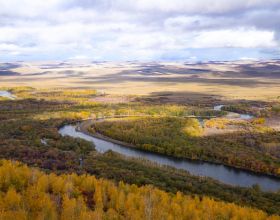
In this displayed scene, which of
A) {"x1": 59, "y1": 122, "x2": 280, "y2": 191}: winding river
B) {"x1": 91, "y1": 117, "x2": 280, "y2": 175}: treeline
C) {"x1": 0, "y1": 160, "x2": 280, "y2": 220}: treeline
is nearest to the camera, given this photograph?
{"x1": 0, "y1": 160, "x2": 280, "y2": 220}: treeline

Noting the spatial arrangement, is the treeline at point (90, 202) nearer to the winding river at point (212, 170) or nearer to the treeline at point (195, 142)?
the winding river at point (212, 170)

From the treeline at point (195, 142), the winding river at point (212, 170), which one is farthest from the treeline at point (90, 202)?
the treeline at point (195, 142)

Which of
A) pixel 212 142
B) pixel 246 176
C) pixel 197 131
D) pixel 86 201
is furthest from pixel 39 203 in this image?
pixel 197 131

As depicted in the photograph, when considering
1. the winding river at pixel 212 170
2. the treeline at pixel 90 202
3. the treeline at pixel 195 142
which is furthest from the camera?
the treeline at pixel 195 142

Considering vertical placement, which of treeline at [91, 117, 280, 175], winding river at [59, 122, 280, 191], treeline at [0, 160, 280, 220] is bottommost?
winding river at [59, 122, 280, 191]

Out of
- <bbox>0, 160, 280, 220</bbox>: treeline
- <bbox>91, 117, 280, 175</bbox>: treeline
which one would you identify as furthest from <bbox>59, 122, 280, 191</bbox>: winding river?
<bbox>0, 160, 280, 220</bbox>: treeline

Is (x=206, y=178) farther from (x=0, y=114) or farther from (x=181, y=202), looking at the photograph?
(x=0, y=114)

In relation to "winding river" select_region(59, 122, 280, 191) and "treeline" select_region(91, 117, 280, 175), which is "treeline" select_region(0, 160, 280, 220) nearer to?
"winding river" select_region(59, 122, 280, 191)
